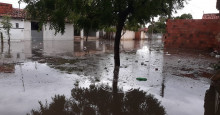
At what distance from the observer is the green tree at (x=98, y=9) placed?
6.32 m

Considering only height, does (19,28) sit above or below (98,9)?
above

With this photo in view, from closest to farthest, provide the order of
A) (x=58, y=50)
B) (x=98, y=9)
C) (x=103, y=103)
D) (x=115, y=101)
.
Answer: (x=103, y=103) < (x=115, y=101) < (x=98, y=9) < (x=58, y=50)

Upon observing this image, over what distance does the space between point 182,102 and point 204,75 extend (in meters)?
3.20

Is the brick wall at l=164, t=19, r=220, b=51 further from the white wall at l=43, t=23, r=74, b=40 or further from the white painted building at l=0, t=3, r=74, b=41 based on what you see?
the white wall at l=43, t=23, r=74, b=40

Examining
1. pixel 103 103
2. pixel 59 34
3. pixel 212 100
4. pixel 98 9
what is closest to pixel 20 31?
pixel 59 34

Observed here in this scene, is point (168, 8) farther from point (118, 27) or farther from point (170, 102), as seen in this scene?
point (170, 102)

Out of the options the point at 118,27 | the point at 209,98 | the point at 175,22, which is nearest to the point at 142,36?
the point at 175,22

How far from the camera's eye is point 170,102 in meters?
4.45

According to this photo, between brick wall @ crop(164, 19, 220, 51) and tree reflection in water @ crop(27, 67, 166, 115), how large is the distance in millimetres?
12066

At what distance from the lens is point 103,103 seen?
169 inches

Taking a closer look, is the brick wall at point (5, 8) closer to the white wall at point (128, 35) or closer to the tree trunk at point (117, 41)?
the white wall at point (128, 35)

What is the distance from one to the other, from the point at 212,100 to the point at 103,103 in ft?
8.52

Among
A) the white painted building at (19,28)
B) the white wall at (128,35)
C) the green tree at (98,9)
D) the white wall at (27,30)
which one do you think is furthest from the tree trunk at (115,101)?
the white wall at (128,35)

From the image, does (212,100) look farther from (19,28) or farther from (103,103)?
(19,28)
